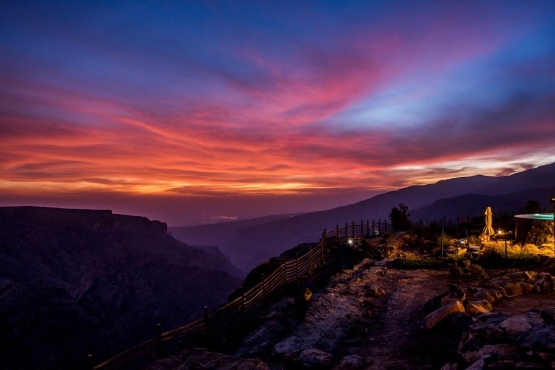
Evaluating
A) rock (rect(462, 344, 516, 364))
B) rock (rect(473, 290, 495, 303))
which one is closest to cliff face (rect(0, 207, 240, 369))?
rock (rect(473, 290, 495, 303))

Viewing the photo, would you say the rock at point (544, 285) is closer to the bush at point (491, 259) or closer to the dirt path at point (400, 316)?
the dirt path at point (400, 316)

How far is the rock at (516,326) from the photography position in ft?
21.7

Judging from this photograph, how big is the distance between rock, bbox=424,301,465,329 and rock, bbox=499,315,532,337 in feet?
9.77

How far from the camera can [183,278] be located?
174 m

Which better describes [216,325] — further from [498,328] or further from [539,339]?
[539,339]

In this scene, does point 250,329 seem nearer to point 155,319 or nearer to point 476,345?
point 476,345

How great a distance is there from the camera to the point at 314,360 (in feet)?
28.9

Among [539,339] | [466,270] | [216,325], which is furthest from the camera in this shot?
[466,270]

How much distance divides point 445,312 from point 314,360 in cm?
415

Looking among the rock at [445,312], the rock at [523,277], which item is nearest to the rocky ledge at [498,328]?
the rock at [445,312]

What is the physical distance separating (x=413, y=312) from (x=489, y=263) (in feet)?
28.0

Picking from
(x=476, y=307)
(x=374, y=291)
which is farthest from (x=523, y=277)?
(x=374, y=291)

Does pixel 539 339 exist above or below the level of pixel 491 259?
above

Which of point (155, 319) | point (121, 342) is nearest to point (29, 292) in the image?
point (121, 342)
